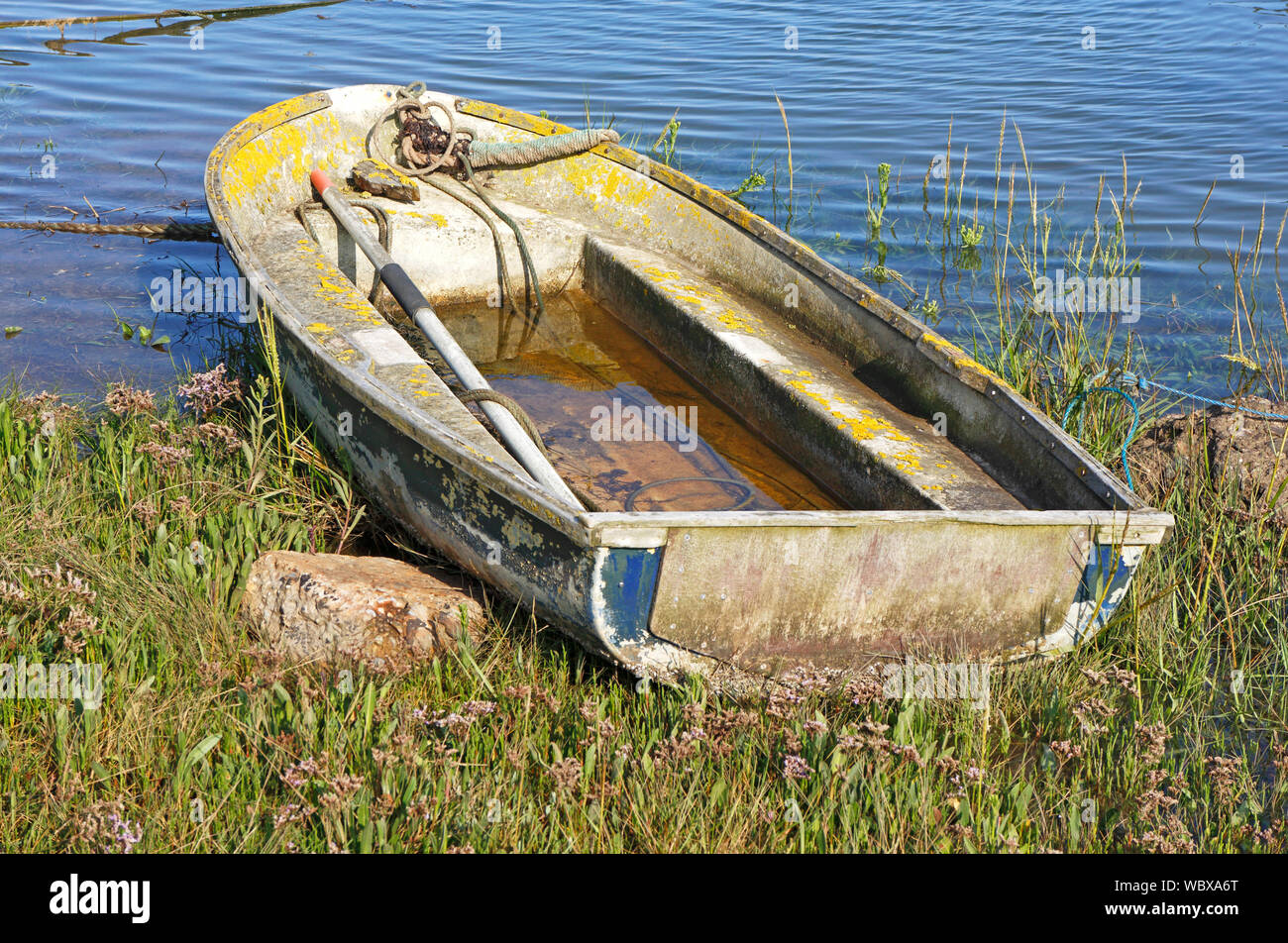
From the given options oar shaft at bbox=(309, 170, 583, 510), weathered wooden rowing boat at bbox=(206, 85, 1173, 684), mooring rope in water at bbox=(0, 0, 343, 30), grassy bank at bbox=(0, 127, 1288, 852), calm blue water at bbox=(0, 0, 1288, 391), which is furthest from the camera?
mooring rope in water at bbox=(0, 0, 343, 30)

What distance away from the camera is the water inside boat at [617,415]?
3988mm

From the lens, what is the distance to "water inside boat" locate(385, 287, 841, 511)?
3988 mm

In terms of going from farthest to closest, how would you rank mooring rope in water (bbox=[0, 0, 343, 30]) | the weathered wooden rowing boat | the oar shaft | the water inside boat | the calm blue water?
mooring rope in water (bbox=[0, 0, 343, 30])
the calm blue water
the water inside boat
the oar shaft
the weathered wooden rowing boat

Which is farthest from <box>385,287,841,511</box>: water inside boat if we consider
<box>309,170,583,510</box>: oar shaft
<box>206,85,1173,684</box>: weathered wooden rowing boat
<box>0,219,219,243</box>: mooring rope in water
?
<box>0,219,219,243</box>: mooring rope in water

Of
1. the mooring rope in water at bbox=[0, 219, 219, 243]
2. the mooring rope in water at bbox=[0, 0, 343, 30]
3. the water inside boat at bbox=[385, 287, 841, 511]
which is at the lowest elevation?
the water inside boat at bbox=[385, 287, 841, 511]

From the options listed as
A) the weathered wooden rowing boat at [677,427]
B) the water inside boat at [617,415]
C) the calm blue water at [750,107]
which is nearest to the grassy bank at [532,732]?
the weathered wooden rowing boat at [677,427]

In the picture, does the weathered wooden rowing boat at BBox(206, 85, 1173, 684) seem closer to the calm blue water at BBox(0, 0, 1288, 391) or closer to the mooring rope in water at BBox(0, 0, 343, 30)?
the calm blue water at BBox(0, 0, 1288, 391)

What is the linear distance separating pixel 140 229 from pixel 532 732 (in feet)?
17.3

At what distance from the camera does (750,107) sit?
9867 mm

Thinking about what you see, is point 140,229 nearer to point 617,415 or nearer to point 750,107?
point 617,415

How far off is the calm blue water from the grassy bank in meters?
2.17

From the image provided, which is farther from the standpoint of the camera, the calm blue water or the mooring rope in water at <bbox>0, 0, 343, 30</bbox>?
the mooring rope in water at <bbox>0, 0, 343, 30</bbox>

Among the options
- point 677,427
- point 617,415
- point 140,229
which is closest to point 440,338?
point 617,415
